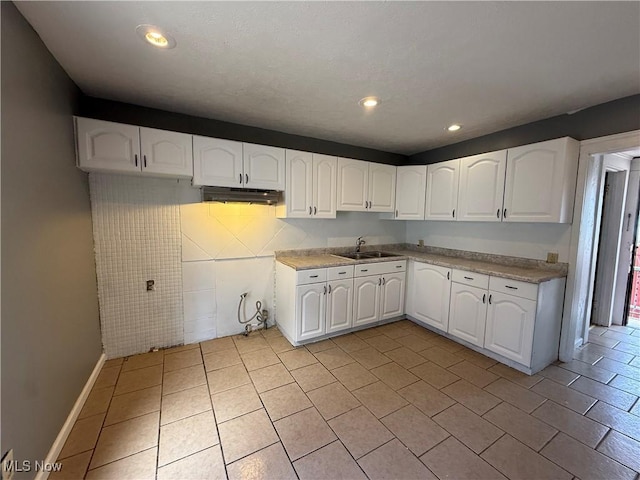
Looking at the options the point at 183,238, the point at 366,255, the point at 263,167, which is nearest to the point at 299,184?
the point at 263,167

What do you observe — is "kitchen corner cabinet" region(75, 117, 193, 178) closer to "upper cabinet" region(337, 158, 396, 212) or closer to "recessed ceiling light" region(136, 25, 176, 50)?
"recessed ceiling light" region(136, 25, 176, 50)

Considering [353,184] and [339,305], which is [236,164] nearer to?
[353,184]

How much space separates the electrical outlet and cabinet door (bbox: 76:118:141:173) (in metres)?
1.81

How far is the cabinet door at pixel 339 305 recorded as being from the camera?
296cm

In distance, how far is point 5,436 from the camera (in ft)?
3.70

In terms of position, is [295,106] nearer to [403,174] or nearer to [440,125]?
[440,125]

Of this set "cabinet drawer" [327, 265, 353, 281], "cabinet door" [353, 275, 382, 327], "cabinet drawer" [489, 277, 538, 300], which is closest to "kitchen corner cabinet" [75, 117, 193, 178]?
"cabinet drawer" [327, 265, 353, 281]

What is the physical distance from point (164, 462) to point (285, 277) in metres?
1.78

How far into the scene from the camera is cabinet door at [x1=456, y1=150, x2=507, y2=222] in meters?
2.74

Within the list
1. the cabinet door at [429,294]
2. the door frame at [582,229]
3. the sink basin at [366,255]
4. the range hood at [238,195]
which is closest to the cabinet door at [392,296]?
the cabinet door at [429,294]

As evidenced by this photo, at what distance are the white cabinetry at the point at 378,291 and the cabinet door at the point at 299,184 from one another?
0.96 metres

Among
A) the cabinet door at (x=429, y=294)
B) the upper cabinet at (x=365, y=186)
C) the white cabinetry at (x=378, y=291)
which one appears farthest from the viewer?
the upper cabinet at (x=365, y=186)

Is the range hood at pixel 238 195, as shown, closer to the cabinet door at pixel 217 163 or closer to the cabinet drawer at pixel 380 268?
the cabinet door at pixel 217 163

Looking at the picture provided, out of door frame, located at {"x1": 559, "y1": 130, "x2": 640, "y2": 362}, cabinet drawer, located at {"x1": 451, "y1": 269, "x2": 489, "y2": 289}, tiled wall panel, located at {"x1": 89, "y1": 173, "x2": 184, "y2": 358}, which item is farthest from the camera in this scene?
cabinet drawer, located at {"x1": 451, "y1": 269, "x2": 489, "y2": 289}
